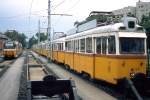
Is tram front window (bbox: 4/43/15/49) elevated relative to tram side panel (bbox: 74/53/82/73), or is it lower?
elevated

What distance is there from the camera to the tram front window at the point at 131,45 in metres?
17.0

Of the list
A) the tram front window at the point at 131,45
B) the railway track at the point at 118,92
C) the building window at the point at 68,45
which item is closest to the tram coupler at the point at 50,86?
the railway track at the point at 118,92

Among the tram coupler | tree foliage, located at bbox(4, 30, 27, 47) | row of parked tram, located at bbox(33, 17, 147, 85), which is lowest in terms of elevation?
the tram coupler

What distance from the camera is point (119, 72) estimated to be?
16.5 m

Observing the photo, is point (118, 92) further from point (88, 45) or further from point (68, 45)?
point (68, 45)

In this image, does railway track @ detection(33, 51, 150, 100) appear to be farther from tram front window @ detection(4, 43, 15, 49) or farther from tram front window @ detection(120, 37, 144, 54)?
tram front window @ detection(4, 43, 15, 49)

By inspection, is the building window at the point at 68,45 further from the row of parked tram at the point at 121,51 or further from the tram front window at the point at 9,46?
the tram front window at the point at 9,46

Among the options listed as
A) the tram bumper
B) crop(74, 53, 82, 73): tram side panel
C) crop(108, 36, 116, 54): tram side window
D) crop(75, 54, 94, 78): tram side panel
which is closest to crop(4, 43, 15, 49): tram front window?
crop(74, 53, 82, 73): tram side panel

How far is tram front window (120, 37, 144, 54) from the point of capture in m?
17.0

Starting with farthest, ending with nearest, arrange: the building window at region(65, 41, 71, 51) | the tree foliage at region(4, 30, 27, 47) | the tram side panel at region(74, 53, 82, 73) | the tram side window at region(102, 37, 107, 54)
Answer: the tree foliage at region(4, 30, 27, 47) < the building window at region(65, 41, 71, 51) < the tram side panel at region(74, 53, 82, 73) < the tram side window at region(102, 37, 107, 54)

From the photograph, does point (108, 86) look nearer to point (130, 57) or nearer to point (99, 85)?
point (99, 85)

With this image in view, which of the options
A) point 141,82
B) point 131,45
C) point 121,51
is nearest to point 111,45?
point 121,51

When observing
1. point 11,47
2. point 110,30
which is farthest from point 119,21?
point 11,47

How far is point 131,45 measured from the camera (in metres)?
17.2
